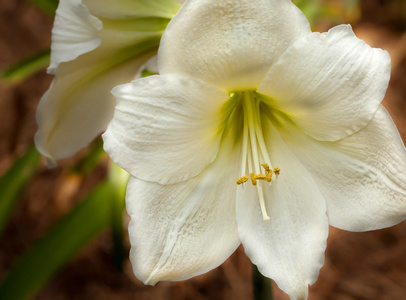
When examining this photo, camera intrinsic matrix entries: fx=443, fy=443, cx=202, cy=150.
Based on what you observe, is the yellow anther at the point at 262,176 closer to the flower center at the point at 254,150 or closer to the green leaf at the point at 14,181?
the flower center at the point at 254,150

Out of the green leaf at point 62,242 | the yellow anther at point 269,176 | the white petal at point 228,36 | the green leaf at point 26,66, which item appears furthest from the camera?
the green leaf at point 26,66

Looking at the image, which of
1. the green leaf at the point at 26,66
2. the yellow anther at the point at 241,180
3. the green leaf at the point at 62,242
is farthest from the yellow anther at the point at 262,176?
the green leaf at the point at 26,66

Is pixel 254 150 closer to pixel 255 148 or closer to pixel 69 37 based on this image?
pixel 255 148

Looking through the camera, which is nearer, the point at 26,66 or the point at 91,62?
the point at 91,62

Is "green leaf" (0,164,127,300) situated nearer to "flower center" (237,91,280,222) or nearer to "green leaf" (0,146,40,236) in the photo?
"green leaf" (0,146,40,236)

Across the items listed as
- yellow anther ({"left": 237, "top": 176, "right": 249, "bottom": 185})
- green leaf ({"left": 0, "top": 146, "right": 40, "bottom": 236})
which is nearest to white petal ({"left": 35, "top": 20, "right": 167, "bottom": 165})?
yellow anther ({"left": 237, "top": 176, "right": 249, "bottom": 185})

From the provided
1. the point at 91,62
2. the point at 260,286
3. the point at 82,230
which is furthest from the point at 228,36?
the point at 82,230
